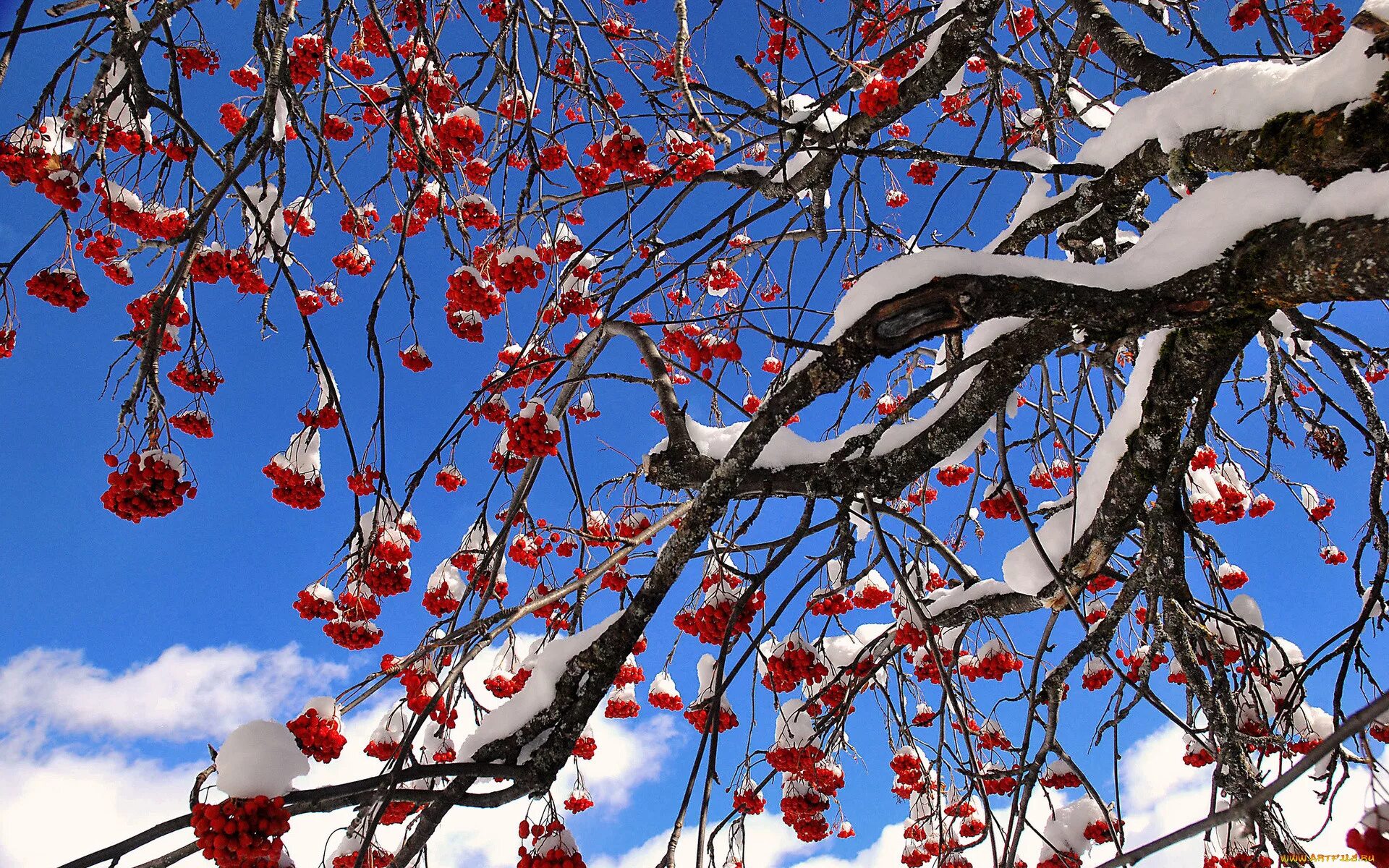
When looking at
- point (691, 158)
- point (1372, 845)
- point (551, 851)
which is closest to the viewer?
point (1372, 845)

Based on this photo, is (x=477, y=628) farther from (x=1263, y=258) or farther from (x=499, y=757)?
(x=1263, y=258)

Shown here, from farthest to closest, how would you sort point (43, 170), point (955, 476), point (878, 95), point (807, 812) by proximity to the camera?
point (955, 476), point (807, 812), point (878, 95), point (43, 170)

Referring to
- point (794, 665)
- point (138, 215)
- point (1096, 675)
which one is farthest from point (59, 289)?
point (1096, 675)

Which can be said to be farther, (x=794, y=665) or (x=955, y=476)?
(x=955, y=476)

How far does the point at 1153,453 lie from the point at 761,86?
2685 millimetres

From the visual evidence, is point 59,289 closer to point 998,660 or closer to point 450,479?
point 450,479

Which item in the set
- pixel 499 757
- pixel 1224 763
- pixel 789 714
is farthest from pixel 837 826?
pixel 499 757

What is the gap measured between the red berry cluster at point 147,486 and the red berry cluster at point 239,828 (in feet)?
3.27

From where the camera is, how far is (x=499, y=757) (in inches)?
78.7

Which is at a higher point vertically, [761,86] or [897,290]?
[761,86]

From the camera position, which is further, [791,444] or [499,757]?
[791,444]

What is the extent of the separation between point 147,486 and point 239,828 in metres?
1.10

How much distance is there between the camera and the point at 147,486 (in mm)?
2119

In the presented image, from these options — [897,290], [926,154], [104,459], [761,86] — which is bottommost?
[897,290]
